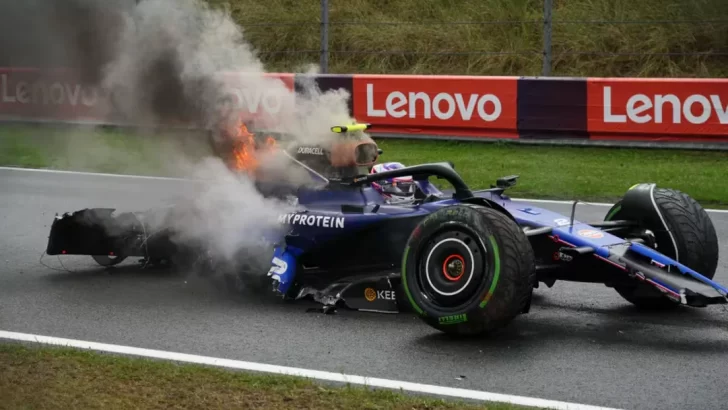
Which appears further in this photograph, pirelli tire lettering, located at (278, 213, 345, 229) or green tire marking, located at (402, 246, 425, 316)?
pirelli tire lettering, located at (278, 213, 345, 229)

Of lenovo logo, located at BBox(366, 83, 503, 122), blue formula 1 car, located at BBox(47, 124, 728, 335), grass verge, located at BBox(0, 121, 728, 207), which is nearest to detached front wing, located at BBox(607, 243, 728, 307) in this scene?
blue formula 1 car, located at BBox(47, 124, 728, 335)

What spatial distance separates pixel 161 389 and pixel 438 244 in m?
1.98

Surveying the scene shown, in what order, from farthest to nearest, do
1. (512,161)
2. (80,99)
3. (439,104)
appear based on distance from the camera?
(439,104) → (512,161) → (80,99)

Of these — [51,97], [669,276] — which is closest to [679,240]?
[669,276]

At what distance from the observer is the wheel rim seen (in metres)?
6.61

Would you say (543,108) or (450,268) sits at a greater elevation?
(543,108)

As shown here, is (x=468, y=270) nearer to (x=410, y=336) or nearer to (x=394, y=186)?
(x=410, y=336)

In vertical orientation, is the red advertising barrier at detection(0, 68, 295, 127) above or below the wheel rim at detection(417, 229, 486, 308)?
above

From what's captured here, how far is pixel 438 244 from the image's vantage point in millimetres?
6809

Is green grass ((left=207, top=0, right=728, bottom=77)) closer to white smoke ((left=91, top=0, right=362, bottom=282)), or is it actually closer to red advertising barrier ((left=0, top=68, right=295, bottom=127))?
white smoke ((left=91, top=0, right=362, bottom=282))

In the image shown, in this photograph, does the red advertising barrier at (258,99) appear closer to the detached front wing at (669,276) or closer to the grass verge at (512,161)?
the grass verge at (512,161)

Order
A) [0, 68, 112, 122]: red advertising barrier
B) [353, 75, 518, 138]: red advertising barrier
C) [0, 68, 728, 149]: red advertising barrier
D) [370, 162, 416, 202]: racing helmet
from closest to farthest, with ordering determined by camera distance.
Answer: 1. [370, 162, 416, 202]: racing helmet
2. [0, 68, 112, 122]: red advertising barrier
3. [0, 68, 728, 149]: red advertising barrier
4. [353, 75, 518, 138]: red advertising barrier

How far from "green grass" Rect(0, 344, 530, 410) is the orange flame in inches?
100

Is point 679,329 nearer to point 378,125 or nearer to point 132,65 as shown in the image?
point 132,65
